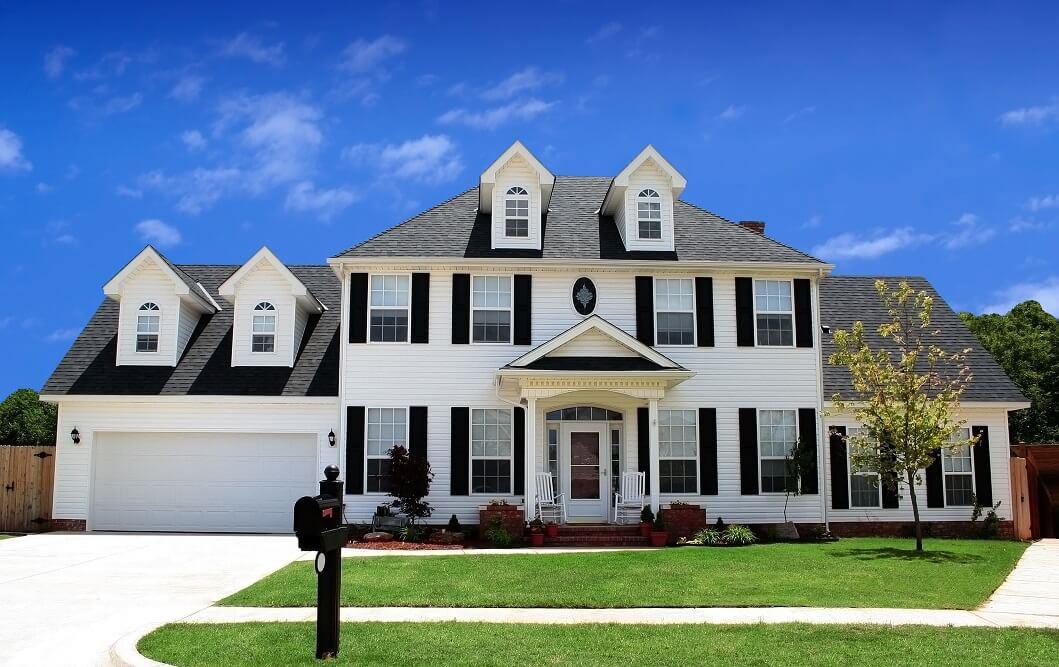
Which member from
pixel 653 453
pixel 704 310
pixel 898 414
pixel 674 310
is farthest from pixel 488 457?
pixel 898 414

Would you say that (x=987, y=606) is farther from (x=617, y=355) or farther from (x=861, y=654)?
(x=617, y=355)

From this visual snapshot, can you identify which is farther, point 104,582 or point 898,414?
point 898,414

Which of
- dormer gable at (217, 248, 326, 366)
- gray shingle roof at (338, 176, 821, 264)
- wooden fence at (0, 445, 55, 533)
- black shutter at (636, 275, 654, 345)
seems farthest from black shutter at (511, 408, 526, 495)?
wooden fence at (0, 445, 55, 533)

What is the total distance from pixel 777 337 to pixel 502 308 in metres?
6.58

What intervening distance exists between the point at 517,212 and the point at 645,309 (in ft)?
12.6

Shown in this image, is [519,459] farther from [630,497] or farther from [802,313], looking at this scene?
[802,313]

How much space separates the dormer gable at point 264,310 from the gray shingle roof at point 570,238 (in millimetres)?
2179

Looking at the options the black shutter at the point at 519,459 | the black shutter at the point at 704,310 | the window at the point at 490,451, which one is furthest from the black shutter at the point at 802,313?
the window at the point at 490,451

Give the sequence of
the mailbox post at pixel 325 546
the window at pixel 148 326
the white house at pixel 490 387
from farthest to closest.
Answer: the window at pixel 148 326 < the white house at pixel 490 387 < the mailbox post at pixel 325 546

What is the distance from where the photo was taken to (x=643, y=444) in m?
20.3

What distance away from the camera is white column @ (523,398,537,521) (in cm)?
1875

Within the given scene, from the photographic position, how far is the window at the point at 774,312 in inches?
829

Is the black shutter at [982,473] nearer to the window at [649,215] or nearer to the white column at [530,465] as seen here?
the window at [649,215]

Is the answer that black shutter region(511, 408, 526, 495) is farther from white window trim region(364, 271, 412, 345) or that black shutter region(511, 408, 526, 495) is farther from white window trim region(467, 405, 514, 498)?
white window trim region(364, 271, 412, 345)
